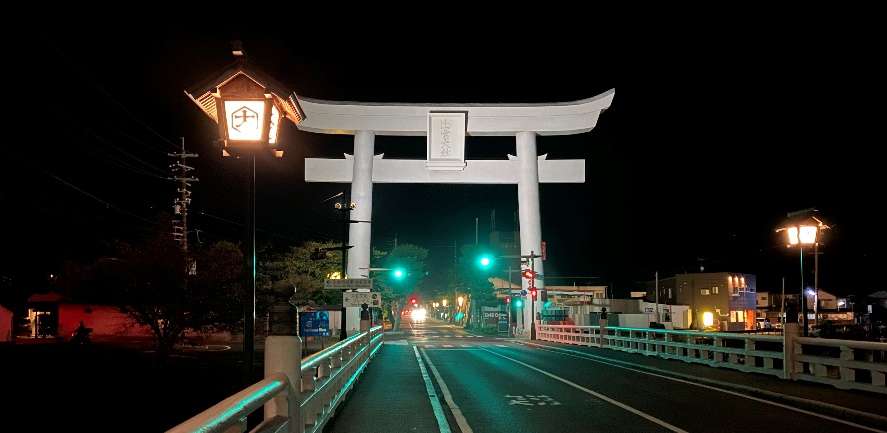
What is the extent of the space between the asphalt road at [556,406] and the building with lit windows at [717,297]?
56470 millimetres

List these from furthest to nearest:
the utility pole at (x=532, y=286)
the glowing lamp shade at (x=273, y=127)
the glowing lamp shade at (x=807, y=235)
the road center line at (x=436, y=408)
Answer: the utility pole at (x=532, y=286), the glowing lamp shade at (x=807, y=235), the road center line at (x=436, y=408), the glowing lamp shade at (x=273, y=127)

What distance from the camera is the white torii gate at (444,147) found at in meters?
48.6

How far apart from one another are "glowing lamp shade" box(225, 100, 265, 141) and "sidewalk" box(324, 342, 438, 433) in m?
4.24

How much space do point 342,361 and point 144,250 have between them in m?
20.2

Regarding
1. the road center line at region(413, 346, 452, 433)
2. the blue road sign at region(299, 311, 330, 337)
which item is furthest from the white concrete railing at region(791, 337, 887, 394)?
the blue road sign at region(299, 311, 330, 337)

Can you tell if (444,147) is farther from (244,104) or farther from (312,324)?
(244,104)

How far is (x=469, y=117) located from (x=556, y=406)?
3774 centimetres

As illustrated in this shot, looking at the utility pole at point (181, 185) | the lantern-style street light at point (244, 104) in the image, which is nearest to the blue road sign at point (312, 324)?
the utility pole at point (181, 185)

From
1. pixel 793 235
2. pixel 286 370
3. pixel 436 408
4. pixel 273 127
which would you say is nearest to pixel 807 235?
pixel 793 235

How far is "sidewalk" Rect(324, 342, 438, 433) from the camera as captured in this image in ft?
36.8

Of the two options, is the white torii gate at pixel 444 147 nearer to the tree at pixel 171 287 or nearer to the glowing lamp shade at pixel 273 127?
the tree at pixel 171 287

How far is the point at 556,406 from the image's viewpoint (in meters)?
13.5

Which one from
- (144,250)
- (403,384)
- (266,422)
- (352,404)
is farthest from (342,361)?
(144,250)

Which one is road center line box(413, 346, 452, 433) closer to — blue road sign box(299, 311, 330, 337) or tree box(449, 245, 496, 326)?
blue road sign box(299, 311, 330, 337)
